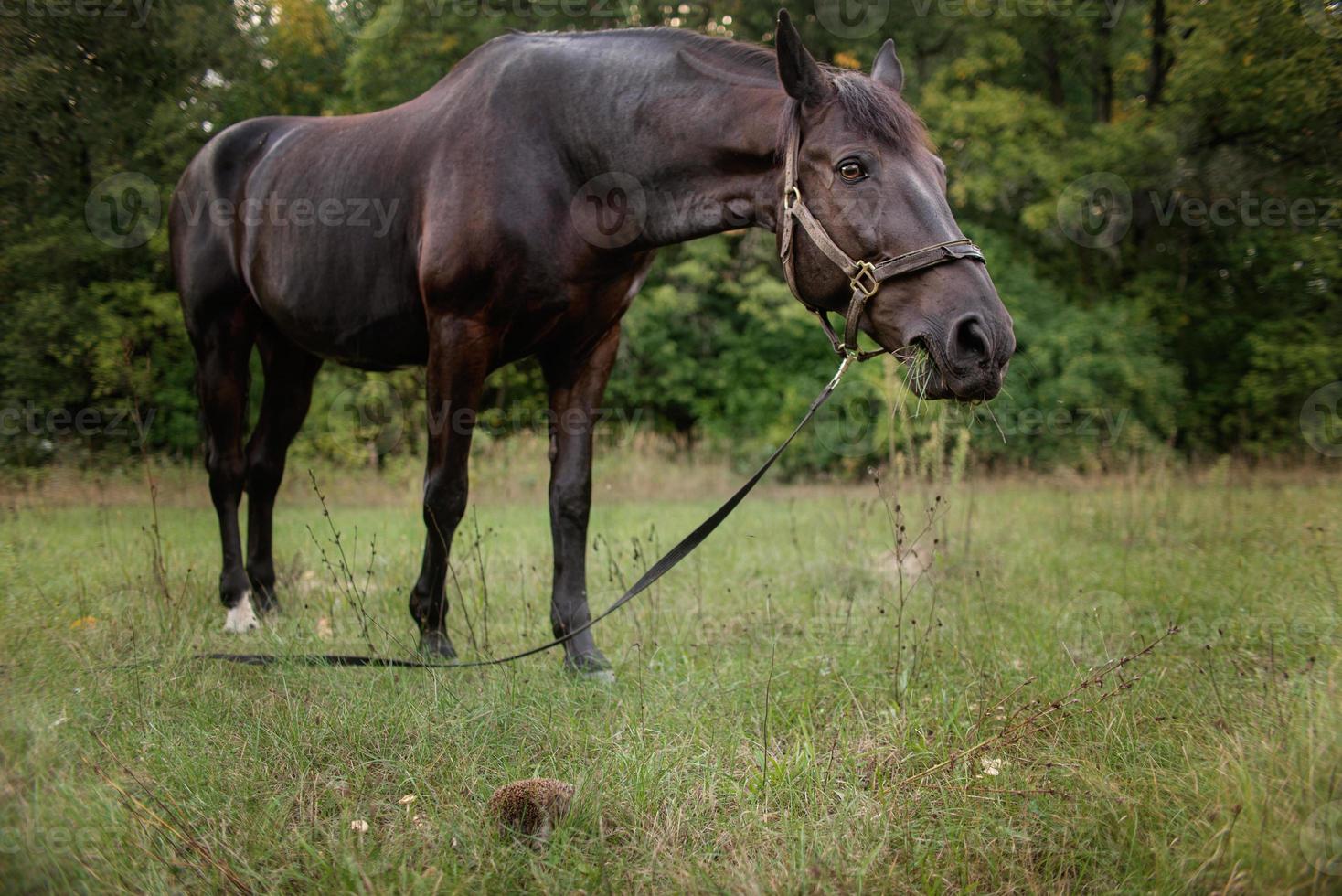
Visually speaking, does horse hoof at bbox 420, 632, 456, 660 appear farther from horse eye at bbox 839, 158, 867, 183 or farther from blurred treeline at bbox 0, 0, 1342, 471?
blurred treeline at bbox 0, 0, 1342, 471

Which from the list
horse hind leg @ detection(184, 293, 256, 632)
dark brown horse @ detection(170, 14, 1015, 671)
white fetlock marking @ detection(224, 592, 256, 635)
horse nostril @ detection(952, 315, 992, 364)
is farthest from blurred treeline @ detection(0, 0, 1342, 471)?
horse nostril @ detection(952, 315, 992, 364)

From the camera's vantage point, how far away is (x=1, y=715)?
213cm

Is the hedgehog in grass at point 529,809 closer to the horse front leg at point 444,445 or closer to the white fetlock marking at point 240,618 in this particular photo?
the horse front leg at point 444,445

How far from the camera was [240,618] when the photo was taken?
4.47 metres

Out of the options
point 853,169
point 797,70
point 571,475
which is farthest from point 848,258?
point 571,475

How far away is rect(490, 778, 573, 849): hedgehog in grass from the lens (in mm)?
2129

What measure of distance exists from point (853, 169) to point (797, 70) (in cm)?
41

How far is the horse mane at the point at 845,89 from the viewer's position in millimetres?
2914

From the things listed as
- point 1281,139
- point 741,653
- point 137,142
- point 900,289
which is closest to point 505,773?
point 741,653

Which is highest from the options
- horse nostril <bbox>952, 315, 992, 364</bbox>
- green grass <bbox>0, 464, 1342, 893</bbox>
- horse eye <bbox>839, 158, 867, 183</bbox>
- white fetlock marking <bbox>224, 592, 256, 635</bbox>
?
horse eye <bbox>839, 158, 867, 183</bbox>

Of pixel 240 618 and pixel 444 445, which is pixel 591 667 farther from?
pixel 240 618

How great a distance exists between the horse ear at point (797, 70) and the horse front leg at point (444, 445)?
152cm

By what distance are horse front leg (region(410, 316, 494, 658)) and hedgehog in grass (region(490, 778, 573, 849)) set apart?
146cm

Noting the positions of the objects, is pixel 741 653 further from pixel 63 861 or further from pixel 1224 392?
pixel 1224 392
